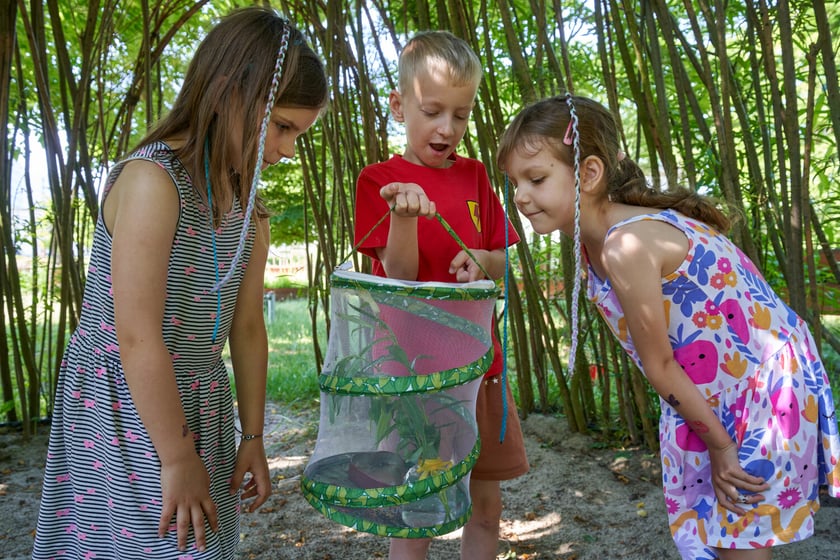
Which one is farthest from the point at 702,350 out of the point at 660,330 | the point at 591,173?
the point at 591,173

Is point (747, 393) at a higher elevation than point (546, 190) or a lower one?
lower

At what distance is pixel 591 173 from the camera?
4.08 feet

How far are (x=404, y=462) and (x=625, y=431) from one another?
6.02 feet

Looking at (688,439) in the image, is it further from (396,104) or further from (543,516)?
(543,516)

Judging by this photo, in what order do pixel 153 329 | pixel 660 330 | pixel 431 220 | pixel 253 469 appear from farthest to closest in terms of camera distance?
1. pixel 431 220
2. pixel 253 469
3. pixel 660 330
4. pixel 153 329

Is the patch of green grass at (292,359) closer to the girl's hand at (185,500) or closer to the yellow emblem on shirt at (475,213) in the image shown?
the yellow emblem on shirt at (475,213)

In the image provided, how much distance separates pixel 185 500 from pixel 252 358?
0.30 metres

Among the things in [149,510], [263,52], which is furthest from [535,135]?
[149,510]

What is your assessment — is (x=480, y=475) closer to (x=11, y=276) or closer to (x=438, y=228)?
(x=438, y=228)

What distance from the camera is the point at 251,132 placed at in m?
1.06

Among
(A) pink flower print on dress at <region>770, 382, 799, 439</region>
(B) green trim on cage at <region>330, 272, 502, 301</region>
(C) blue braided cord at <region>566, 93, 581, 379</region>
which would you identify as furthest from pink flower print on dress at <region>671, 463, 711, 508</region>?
(B) green trim on cage at <region>330, 272, 502, 301</region>

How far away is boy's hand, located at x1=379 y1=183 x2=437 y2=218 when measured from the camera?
111 centimetres

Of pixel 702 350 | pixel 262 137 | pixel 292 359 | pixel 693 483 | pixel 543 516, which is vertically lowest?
pixel 543 516

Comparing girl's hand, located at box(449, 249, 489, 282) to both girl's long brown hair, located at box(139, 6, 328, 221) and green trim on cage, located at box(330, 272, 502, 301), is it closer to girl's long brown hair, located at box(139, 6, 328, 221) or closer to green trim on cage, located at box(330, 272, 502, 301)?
green trim on cage, located at box(330, 272, 502, 301)
